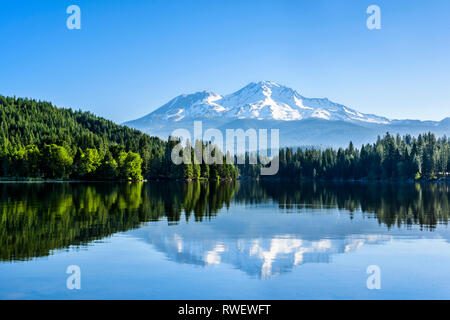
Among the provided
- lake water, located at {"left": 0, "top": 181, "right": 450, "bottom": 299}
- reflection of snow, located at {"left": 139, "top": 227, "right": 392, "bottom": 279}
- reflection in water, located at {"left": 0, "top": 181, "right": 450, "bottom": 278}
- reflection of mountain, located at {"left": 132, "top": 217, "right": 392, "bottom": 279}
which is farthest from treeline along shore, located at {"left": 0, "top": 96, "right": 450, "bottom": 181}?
reflection of snow, located at {"left": 139, "top": 227, "right": 392, "bottom": 279}

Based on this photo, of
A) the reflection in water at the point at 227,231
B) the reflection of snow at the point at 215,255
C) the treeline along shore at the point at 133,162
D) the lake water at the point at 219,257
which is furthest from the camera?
the treeline along shore at the point at 133,162

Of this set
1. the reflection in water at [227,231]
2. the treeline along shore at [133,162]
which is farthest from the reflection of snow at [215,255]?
the treeline along shore at [133,162]

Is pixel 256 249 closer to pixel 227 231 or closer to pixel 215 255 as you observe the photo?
pixel 215 255

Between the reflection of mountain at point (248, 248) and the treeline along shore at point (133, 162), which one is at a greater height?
the treeline along shore at point (133, 162)

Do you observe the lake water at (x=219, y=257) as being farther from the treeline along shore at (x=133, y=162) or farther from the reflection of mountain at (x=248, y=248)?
the treeline along shore at (x=133, y=162)

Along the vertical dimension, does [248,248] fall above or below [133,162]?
below

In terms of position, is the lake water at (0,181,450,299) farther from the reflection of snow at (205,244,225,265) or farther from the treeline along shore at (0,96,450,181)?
the treeline along shore at (0,96,450,181)

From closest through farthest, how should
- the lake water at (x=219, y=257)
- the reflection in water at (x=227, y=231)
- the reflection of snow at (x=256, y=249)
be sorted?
the lake water at (x=219, y=257) → the reflection of snow at (x=256, y=249) → the reflection in water at (x=227, y=231)

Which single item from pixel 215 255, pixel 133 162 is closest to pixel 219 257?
pixel 215 255

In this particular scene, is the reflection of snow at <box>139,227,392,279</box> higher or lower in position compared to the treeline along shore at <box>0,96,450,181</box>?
lower

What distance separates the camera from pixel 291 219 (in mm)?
38031

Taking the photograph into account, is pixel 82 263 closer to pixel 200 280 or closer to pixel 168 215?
pixel 200 280
